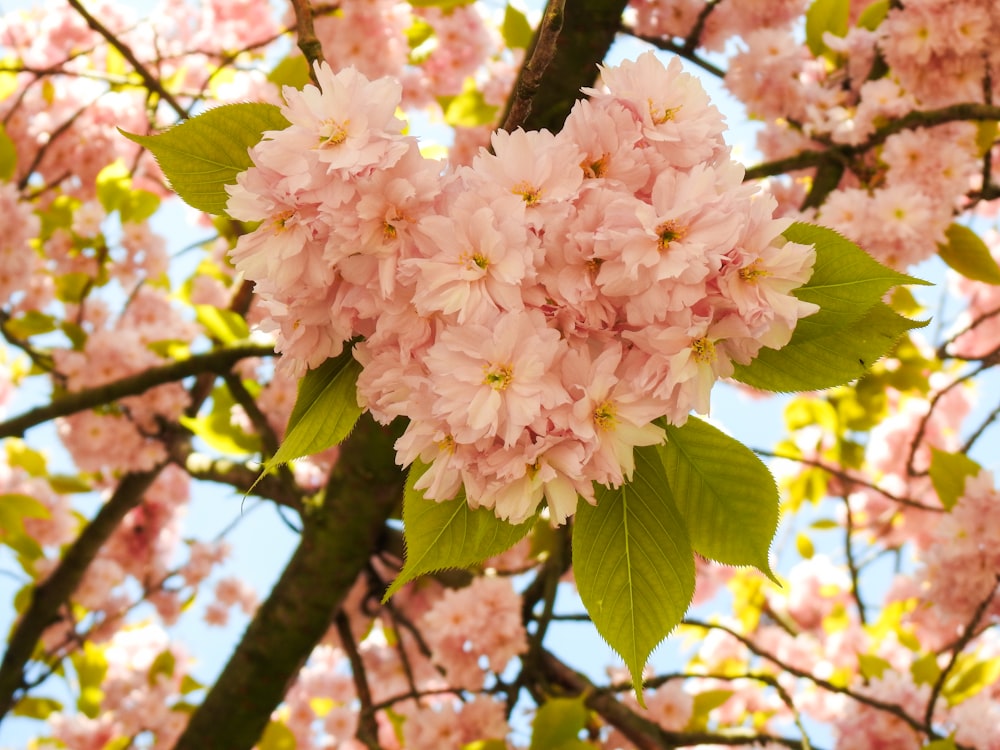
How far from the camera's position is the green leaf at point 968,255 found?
151 centimetres

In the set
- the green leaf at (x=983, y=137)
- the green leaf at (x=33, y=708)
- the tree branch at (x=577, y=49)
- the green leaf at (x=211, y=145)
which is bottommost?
the green leaf at (x=211, y=145)

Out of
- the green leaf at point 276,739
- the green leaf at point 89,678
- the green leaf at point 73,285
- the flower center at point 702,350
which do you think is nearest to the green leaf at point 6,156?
the green leaf at point 73,285

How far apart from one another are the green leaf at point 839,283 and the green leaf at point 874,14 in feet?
4.85

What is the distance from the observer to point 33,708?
276 cm

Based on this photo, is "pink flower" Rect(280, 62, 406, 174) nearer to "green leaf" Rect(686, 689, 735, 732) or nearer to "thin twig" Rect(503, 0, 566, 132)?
"thin twig" Rect(503, 0, 566, 132)

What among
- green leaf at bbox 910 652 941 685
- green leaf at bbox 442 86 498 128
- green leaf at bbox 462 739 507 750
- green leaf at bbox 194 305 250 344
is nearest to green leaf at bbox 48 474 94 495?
green leaf at bbox 194 305 250 344

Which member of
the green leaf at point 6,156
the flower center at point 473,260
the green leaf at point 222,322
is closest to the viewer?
the flower center at point 473,260

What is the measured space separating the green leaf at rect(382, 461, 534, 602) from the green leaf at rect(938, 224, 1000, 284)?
1.17 m

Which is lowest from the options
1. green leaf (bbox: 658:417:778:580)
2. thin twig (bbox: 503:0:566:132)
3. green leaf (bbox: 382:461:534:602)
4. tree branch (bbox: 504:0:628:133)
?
green leaf (bbox: 382:461:534:602)

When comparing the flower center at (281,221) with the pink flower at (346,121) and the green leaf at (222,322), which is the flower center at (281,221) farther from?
the green leaf at (222,322)

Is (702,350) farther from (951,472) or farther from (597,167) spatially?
(951,472)

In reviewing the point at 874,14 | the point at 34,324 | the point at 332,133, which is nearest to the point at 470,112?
the point at 874,14

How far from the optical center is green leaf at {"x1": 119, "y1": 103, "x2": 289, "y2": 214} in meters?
0.68

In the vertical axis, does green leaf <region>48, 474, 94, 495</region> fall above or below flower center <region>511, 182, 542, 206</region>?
above
